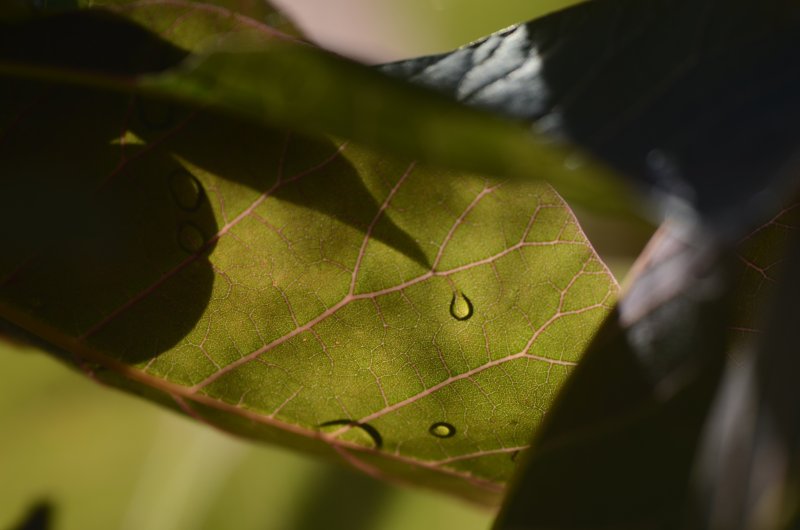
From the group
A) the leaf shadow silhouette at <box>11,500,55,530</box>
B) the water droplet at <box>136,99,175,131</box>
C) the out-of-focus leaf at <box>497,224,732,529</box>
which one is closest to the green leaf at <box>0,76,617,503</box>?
the water droplet at <box>136,99,175,131</box>

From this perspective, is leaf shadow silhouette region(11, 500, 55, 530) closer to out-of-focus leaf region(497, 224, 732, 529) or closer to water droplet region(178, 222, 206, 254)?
water droplet region(178, 222, 206, 254)

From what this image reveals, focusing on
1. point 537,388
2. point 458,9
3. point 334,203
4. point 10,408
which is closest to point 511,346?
point 537,388

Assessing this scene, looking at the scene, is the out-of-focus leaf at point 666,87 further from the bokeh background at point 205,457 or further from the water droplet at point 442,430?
the bokeh background at point 205,457

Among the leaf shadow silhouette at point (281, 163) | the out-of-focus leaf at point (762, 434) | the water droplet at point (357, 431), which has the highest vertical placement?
the out-of-focus leaf at point (762, 434)

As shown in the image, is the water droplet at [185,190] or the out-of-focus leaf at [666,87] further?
the water droplet at [185,190]

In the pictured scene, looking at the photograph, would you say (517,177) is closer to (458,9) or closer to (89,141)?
(89,141)

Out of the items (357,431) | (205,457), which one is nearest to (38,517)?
(205,457)

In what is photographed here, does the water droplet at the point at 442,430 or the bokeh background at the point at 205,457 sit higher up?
the water droplet at the point at 442,430

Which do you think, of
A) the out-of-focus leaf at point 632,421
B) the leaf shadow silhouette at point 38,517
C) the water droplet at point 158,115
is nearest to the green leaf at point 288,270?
the water droplet at point 158,115
